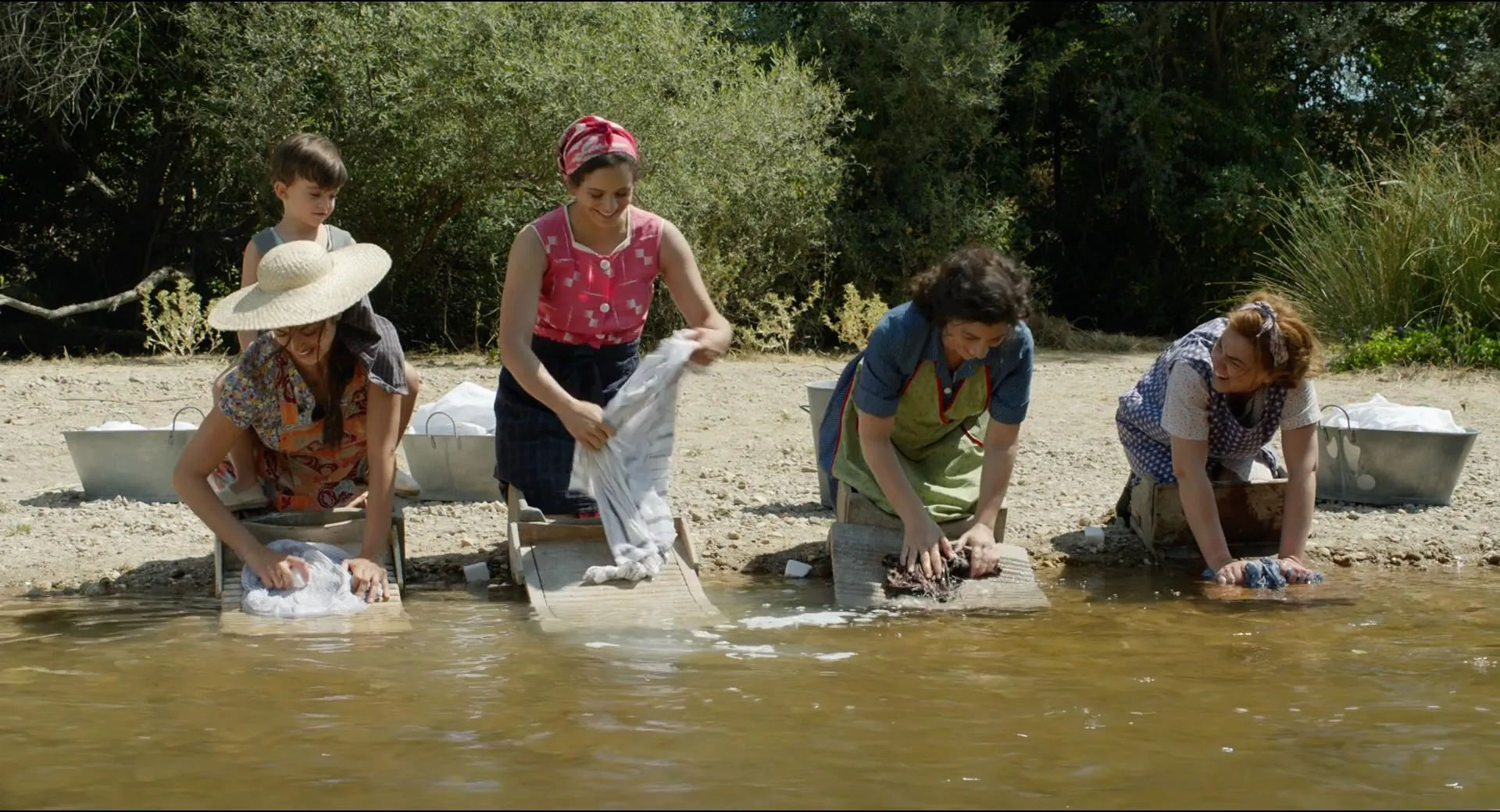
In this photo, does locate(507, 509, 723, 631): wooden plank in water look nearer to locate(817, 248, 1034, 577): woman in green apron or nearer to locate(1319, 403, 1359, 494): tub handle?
locate(817, 248, 1034, 577): woman in green apron

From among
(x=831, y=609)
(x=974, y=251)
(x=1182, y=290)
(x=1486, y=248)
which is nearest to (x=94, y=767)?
(x=831, y=609)

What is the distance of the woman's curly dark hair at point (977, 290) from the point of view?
454 centimetres

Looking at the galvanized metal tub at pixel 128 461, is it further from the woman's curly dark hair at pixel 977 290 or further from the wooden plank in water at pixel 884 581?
the woman's curly dark hair at pixel 977 290

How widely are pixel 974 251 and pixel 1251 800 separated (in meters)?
2.07

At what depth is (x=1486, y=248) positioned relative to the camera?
10.1 m

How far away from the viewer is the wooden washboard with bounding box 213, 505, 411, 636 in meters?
4.55

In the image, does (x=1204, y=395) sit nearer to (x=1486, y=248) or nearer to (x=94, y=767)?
(x=94, y=767)

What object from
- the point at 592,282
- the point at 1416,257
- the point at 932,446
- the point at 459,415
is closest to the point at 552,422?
the point at 592,282

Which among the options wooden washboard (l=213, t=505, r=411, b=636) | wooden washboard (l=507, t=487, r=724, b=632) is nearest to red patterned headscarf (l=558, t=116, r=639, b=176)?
wooden washboard (l=507, t=487, r=724, b=632)

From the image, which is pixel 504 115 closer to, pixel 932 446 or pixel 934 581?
pixel 932 446

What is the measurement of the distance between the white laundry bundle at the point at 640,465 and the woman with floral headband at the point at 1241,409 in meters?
1.64

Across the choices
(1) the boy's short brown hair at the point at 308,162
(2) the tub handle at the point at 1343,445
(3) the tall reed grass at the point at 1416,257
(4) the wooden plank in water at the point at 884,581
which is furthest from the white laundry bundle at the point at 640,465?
(3) the tall reed grass at the point at 1416,257

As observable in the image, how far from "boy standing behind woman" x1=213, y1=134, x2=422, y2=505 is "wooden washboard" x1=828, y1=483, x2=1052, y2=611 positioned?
1.51m

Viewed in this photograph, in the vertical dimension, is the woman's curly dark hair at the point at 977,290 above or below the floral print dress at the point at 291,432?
above
